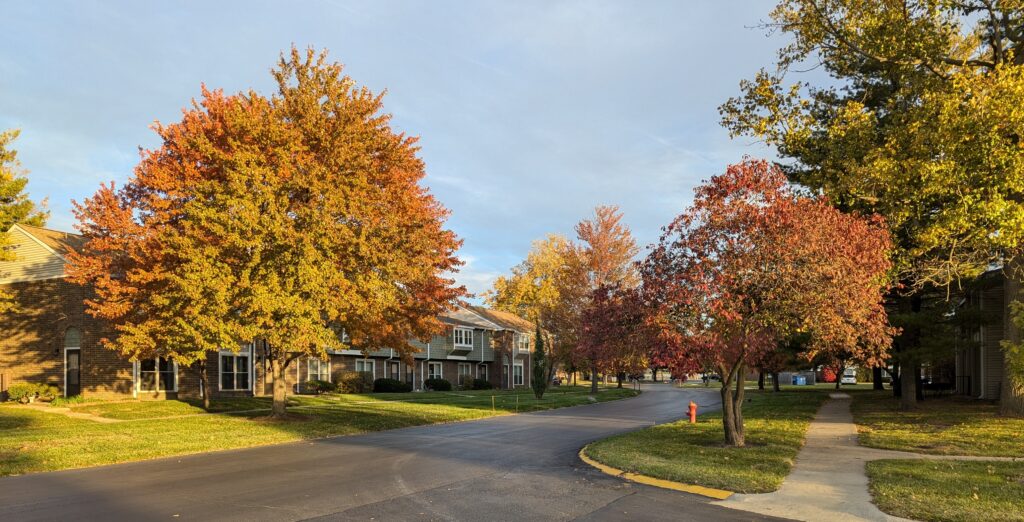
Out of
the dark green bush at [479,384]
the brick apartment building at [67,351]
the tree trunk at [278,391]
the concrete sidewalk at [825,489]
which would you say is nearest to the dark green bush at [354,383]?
the brick apartment building at [67,351]

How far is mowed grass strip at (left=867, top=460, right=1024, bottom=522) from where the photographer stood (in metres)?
8.27

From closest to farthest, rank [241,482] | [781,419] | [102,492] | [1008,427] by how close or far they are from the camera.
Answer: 1. [102,492]
2. [241,482]
3. [1008,427]
4. [781,419]

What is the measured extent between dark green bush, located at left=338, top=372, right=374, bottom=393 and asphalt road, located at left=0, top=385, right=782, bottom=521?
964 inches

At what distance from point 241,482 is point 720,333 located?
8.58m

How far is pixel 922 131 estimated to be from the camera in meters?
16.9

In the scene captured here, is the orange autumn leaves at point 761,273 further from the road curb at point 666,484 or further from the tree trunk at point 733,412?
the road curb at point 666,484

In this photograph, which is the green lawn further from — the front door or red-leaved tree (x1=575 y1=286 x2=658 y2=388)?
red-leaved tree (x1=575 y1=286 x2=658 y2=388)

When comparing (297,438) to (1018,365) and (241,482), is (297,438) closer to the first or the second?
(241,482)

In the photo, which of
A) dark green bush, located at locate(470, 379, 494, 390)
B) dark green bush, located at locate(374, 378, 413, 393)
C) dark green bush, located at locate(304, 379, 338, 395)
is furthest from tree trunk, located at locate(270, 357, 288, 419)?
dark green bush, located at locate(470, 379, 494, 390)

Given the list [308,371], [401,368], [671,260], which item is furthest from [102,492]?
[401,368]

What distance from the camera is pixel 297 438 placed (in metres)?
18.0

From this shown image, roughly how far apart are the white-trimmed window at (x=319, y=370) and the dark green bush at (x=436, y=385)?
899cm

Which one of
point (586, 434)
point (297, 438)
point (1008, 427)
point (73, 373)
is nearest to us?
point (1008, 427)

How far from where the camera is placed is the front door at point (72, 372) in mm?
28375
